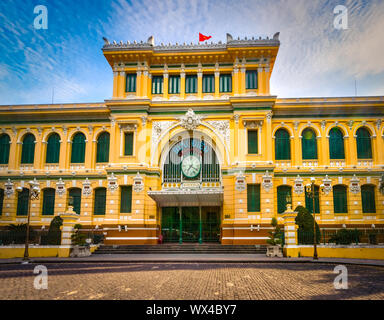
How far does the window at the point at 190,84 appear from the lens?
31.2m

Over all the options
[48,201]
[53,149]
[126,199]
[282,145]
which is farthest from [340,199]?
[53,149]

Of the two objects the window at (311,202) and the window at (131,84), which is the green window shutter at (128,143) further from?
the window at (311,202)

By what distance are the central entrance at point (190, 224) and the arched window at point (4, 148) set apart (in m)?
15.9

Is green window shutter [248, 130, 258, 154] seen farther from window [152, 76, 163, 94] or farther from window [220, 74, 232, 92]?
window [152, 76, 163, 94]

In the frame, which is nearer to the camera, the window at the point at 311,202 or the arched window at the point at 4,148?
the window at the point at 311,202

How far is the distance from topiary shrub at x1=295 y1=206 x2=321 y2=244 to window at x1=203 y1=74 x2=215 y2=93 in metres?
12.9

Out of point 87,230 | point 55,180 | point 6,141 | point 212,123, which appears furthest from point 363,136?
point 6,141

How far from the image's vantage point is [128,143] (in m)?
30.1

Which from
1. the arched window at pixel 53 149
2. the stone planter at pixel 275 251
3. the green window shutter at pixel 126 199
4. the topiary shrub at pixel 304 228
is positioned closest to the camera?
the stone planter at pixel 275 251

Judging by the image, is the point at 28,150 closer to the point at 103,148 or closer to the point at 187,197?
the point at 103,148

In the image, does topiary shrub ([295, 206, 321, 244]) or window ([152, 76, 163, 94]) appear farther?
window ([152, 76, 163, 94])

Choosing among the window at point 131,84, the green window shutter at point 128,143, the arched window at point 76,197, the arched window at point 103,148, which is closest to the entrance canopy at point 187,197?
the green window shutter at point 128,143

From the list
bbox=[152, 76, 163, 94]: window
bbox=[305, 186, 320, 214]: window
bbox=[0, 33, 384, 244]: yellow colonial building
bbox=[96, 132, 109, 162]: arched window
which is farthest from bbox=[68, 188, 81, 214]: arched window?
bbox=[305, 186, 320, 214]: window

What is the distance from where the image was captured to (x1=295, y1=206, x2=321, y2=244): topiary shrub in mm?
23219
